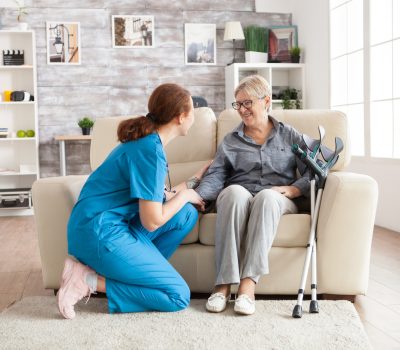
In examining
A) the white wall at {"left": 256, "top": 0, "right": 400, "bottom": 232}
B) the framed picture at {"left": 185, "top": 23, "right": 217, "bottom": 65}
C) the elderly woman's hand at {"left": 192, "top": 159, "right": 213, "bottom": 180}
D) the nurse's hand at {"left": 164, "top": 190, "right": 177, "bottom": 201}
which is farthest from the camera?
the framed picture at {"left": 185, "top": 23, "right": 217, "bottom": 65}

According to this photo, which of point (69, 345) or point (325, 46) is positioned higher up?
point (325, 46)

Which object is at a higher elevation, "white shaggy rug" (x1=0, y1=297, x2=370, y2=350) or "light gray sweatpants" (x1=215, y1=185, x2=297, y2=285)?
"light gray sweatpants" (x1=215, y1=185, x2=297, y2=285)

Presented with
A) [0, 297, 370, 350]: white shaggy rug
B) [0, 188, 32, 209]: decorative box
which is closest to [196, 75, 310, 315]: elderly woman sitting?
[0, 297, 370, 350]: white shaggy rug

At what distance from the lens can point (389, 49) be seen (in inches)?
193

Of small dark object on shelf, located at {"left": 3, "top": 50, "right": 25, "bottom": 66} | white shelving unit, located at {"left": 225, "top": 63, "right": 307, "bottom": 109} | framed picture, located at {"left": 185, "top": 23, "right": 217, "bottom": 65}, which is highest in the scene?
framed picture, located at {"left": 185, "top": 23, "right": 217, "bottom": 65}

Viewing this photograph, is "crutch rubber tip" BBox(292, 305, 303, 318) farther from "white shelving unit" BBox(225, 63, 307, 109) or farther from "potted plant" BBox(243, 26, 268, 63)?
"potted plant" BBox(243, 26, 268, 63)

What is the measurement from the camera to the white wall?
15.9ft

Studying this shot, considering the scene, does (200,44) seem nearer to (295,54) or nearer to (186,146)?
(295,54)

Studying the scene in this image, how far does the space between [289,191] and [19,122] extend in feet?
14.2

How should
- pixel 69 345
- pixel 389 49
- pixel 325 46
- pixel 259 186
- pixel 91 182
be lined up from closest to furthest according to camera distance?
pixel 69 345
pixel 91 182
pixel 259 186
pixel 389 49
pixel 325 46

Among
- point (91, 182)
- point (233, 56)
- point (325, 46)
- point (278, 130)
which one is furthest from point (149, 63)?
point (91, 182)

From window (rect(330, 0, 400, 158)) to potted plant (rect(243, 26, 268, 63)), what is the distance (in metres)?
0.99

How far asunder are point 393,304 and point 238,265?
0.75 meters

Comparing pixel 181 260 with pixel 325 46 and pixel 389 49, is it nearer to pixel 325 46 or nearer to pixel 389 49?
pixel 389 49
